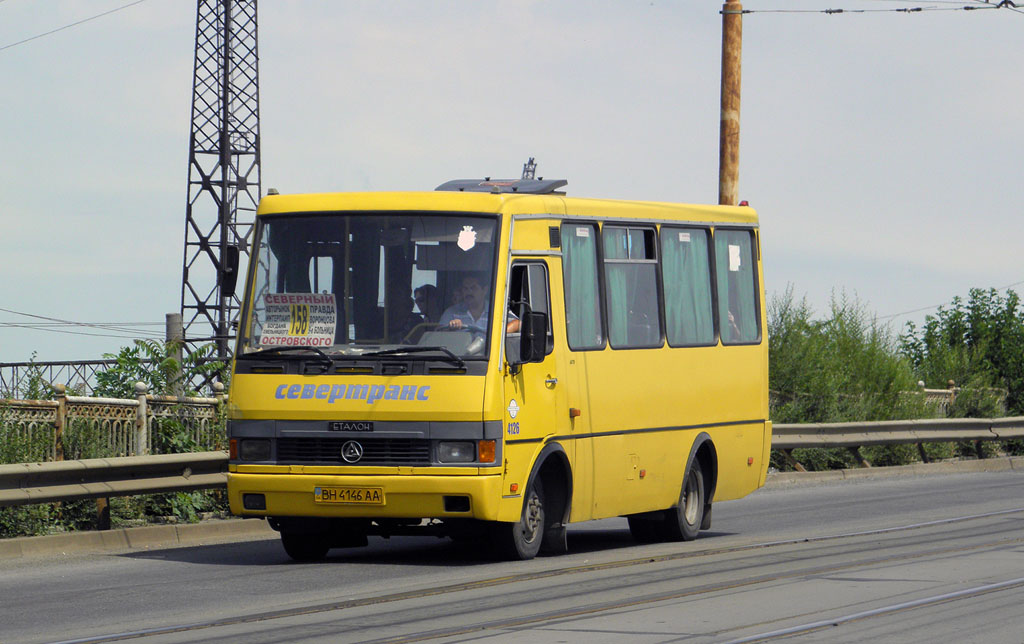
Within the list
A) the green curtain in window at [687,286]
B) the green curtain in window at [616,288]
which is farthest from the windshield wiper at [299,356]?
the green curtain in window at [687,286]

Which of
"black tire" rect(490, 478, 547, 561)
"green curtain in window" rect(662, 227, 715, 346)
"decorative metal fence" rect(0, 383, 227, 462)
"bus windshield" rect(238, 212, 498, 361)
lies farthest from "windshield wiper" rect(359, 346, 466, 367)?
"decorative metal fence" rect(0, 383, 227, 462)

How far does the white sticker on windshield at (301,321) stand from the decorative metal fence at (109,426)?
329cm

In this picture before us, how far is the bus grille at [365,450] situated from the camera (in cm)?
1220

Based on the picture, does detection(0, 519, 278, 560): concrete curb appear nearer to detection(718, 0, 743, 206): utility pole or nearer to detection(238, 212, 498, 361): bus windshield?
detection(238, 212, 498, 361): bus windshield

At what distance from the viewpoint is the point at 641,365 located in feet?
48.1

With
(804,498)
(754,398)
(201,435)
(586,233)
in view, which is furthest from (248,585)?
(804,498)

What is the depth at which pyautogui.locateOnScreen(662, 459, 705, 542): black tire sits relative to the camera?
1544 centimetres

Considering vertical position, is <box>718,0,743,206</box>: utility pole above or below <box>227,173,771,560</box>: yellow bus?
above

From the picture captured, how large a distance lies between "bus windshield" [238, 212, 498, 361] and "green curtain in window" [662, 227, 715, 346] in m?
3.07

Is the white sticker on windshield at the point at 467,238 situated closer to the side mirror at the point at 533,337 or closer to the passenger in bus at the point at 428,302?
the passenger in bus at the point at 428,302

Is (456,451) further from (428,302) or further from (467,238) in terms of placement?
(467,238)

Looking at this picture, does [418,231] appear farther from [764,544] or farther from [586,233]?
[764,544]

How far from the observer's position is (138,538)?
47.1 feet

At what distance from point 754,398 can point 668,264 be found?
7.54ft
